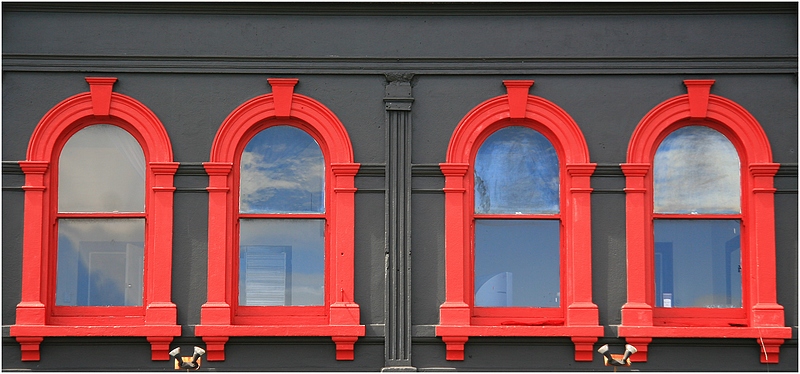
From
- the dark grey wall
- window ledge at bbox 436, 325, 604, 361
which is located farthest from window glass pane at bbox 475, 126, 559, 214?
window ledge at bbox 436, 325, 604, 361

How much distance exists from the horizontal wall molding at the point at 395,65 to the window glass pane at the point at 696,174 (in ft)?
2.55

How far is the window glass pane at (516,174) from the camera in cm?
1155

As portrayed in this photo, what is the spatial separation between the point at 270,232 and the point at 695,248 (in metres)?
4.75

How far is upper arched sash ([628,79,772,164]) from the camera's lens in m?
11.4

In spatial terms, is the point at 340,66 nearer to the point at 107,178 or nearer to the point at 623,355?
the point at 107,178

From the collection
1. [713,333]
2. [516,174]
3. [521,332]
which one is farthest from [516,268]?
[713,333]

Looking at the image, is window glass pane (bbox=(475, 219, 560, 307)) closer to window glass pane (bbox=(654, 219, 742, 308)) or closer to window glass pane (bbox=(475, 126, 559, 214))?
window glass pane (bbox=(475, 126, 559, 214))

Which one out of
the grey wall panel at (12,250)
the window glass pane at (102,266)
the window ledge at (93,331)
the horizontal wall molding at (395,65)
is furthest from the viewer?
the horizontal wall molding at (395,65)

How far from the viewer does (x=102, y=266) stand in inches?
450

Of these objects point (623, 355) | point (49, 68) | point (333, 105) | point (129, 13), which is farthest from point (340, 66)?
point (623, 355)

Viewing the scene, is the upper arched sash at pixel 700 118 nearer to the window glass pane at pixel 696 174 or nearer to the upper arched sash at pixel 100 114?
the window glass pane at pixel 696 174

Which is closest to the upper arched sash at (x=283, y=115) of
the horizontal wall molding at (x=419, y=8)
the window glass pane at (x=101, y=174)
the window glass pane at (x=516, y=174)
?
the horizontal wall molding at (x=419, y=8)

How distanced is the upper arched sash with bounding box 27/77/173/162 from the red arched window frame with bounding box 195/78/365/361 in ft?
2.33

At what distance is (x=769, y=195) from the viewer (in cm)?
1134
